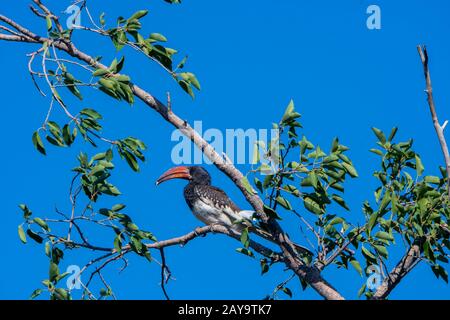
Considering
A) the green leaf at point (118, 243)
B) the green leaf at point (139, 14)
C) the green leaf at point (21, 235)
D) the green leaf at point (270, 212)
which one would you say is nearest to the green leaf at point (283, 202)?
the green leaf at point (270, 212)

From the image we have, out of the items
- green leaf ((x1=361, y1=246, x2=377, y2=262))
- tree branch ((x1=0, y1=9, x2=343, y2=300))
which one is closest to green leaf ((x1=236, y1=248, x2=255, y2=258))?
tree branch ((x1=0, y1=9, x2=343, y2=300))

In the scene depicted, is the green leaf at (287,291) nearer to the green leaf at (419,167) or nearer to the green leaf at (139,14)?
the green leaf at (419,167)

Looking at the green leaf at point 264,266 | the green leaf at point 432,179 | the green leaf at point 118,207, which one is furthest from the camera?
the green leaf at point 264,266

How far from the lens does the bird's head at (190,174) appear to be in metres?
10.1

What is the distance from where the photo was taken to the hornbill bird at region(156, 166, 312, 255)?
355 inches

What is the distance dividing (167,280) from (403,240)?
198cm

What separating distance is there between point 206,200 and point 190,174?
928 mm

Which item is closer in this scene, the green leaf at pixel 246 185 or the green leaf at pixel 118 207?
the green leaf at pixel 246 185

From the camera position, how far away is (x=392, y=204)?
225 inches

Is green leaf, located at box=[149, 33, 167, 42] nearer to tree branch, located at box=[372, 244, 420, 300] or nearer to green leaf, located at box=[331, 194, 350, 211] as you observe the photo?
green leaf, located at box=[331, 194, 350, 211]

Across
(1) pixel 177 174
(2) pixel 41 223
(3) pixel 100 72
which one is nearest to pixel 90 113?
(3) pixel 100 72

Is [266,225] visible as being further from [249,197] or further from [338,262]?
[338,262]

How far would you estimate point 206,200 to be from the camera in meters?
9.34
